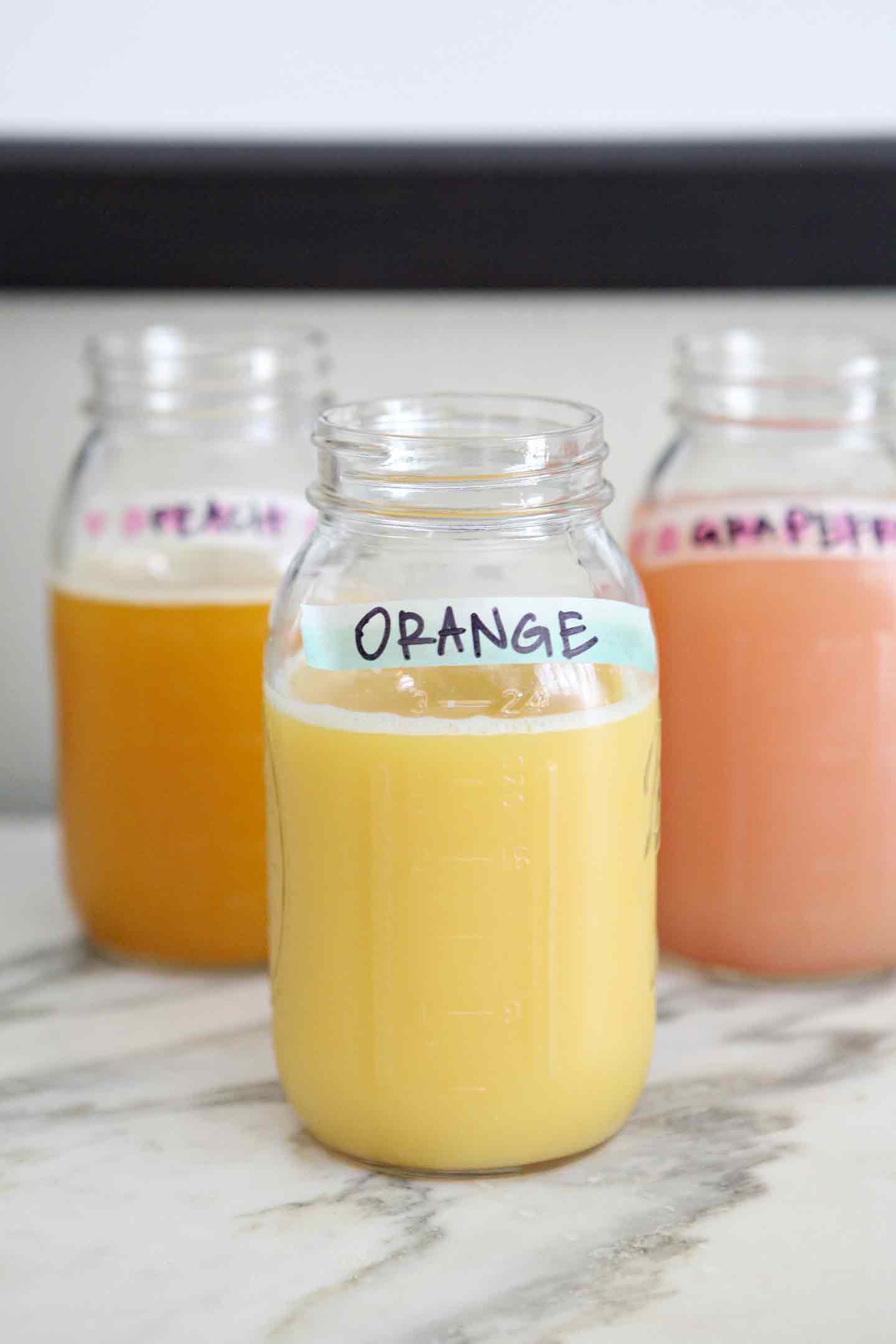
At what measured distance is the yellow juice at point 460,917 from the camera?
2.13ft

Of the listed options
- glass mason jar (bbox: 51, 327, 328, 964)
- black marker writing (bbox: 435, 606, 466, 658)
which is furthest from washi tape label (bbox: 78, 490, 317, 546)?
black marker writing (bbox: 435, 606, 466, 658)

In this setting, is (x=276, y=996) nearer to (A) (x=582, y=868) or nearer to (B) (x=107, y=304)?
(A) (x=582, y=868)

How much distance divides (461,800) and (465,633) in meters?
0.07

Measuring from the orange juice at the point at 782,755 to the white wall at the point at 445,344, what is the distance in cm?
26

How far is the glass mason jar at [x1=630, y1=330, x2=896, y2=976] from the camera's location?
0.83 meters

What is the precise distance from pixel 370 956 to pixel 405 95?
625mm

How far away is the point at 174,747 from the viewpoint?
879 millimetres

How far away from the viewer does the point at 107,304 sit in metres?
1.09

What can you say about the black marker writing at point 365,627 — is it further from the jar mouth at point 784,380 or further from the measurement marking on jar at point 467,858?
the jar mouth at point 784,380

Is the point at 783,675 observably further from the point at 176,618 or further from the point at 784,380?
the point at 176,618

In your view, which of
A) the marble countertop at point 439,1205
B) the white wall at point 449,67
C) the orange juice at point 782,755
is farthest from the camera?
the white wall at point 449,67

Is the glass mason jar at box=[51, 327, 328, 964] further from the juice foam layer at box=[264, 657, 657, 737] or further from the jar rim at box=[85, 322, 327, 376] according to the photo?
the juice foam layer at box=[264, 657, 657, 737]

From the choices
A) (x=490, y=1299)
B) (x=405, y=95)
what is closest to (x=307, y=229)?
(x=405, y=95)

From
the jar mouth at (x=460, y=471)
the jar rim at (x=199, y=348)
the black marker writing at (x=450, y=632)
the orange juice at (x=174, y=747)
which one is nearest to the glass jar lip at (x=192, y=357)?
the jar rim at (x=199, y=348)
